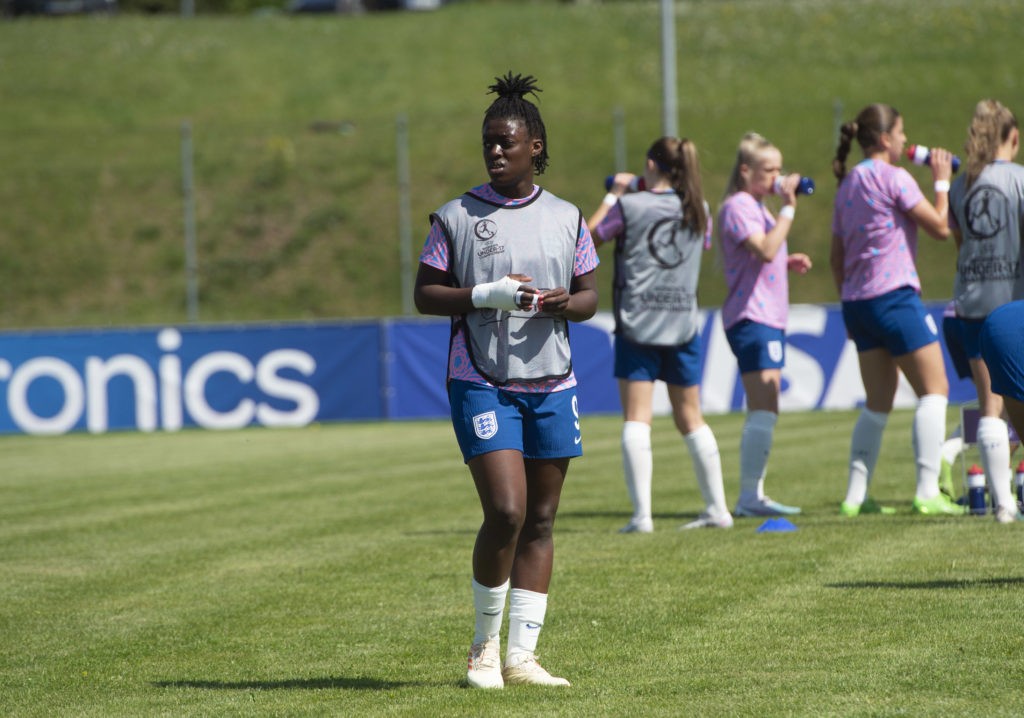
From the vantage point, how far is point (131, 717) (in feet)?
16.9

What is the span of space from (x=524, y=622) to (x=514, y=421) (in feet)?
2.32

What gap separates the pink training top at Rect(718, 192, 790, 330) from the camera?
9625 mm

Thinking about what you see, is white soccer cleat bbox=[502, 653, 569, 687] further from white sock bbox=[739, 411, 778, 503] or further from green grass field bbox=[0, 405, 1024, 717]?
white sock bbox=[739, 411, 778, 503]

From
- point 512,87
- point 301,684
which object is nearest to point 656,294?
point 512,87

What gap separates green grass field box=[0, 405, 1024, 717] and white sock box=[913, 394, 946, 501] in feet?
0.95

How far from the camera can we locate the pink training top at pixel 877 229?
9.29 metres

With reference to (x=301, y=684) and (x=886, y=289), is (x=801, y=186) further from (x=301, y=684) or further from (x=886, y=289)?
(x=301, y=684)

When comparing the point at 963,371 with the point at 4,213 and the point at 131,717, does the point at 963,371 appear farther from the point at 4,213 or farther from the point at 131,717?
the point at 4,213

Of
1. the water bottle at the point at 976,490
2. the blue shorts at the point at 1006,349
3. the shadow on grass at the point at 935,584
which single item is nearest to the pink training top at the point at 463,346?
the blue shorts at the point at 1006,349

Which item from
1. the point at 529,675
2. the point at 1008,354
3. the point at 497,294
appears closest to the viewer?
the point at 497,294

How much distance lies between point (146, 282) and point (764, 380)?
25138 millimetres

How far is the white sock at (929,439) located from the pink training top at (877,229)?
69 centimetres

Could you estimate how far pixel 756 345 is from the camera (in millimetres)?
9664

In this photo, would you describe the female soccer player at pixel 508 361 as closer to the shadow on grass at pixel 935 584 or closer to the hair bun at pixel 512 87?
the hair bun at pixel 512 87
